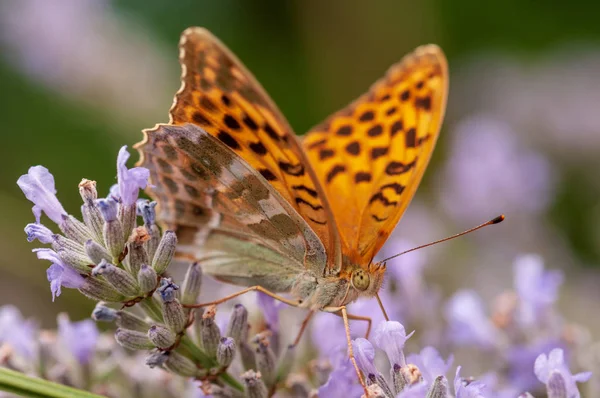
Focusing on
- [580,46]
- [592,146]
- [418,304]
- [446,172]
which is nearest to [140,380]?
[418,304]

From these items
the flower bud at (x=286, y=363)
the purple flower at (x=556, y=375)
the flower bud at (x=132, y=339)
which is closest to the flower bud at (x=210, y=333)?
the flower bud at (x=132, y=339)

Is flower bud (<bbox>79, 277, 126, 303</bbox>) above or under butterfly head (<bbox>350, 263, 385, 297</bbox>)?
above

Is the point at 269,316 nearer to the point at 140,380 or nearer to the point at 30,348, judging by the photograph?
the point at 140,380

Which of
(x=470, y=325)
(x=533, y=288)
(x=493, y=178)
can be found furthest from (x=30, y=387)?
(x=493, y=178)

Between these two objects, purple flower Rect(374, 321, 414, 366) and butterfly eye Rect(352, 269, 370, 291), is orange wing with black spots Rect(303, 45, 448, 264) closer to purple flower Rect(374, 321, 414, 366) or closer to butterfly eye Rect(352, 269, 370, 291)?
butterfly eye Rect(352, 269, 370, 291)

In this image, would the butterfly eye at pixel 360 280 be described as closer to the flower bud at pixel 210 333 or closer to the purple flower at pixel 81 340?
the flower bud at pixel 210 333

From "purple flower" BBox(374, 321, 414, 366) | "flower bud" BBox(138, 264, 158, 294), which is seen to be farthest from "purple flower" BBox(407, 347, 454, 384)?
"flower bud" BBox(138, 264, 158, 294)

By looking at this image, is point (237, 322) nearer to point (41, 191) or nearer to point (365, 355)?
point (365, 355)
